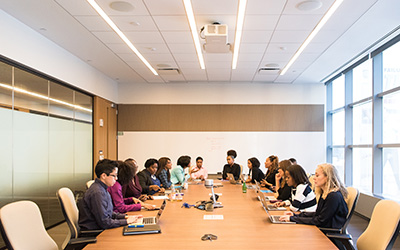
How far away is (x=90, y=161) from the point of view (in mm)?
7906

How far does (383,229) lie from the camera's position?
8.83 ft

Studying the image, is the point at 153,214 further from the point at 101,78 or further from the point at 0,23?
the point at 101,78

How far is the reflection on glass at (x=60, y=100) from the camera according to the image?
20.5 ft

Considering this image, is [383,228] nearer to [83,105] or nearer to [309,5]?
[309,5]

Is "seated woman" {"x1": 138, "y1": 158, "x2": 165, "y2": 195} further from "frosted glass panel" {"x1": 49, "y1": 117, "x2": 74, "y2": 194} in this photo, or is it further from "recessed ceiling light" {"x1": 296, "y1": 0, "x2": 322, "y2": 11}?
"recessed ceiling light" {"x1": 296, "y1": 0, "x2": 322, "y2": 11}

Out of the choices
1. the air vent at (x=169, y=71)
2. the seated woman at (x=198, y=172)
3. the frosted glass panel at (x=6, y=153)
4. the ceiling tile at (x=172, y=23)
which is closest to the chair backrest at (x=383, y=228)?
the ceiling tile at (x=172, y=23)

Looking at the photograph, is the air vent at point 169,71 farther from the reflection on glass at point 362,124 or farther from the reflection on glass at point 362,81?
the reflection on glass at point 362,124

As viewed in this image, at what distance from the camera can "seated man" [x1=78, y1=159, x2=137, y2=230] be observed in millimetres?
3178

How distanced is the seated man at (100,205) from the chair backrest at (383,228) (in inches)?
85.7

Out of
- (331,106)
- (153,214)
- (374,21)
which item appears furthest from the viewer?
(331,106)

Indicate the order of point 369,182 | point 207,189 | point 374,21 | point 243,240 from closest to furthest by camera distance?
point 243,240 < point 374,21 < point 207,189 < point 369,182

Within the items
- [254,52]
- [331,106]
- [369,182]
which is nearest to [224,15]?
[254,52]

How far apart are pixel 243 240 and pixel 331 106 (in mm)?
7835

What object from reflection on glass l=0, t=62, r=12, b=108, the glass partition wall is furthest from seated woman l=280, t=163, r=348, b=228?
reflection on glass l=0, t=62, r=12, b=108
